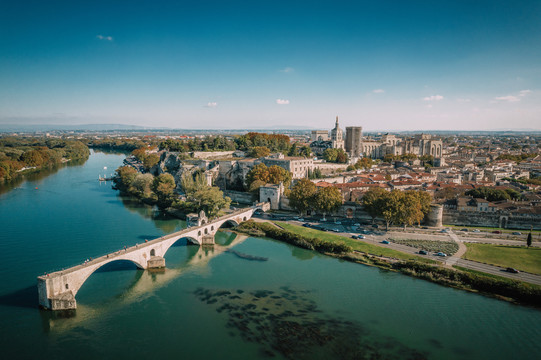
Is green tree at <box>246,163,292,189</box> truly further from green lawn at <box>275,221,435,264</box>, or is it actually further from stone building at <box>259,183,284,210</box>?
green lawn at <box>275,221,435,264</box>

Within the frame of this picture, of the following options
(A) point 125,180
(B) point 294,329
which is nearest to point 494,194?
(B) point 294,329

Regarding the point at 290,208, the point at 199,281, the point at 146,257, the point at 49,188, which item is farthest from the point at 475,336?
the point at 49,188

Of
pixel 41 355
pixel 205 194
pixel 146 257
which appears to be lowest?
pixel 41 355

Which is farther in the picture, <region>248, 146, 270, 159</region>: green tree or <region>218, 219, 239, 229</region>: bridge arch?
<region>248, 146, 270, 159</region>: green tree

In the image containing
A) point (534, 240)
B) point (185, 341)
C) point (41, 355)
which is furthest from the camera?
point (534, 240)

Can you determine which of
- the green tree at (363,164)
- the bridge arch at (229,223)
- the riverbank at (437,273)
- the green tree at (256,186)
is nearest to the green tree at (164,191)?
the bridge arch at (229,223)

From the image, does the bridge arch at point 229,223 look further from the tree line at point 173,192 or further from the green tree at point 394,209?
the green tree at point 394,209

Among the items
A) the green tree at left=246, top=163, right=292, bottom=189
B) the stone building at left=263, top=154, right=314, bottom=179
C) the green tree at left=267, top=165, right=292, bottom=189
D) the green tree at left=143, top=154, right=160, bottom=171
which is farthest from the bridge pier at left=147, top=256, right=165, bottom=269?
the green tree at left=143, top=154, right=160, bottom=171

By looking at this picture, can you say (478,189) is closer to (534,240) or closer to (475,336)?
(534,240)
